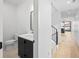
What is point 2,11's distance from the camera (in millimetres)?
2105

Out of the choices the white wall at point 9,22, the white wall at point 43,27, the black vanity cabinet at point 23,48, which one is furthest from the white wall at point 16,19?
the black vanity cabinet at point 23,48

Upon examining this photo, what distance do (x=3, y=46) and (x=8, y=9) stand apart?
Answer: 71cm

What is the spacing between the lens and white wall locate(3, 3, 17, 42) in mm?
2186

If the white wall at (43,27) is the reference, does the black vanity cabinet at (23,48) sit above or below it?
below

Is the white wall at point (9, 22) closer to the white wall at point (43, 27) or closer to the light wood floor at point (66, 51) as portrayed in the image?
the white wall at point (43, 27)

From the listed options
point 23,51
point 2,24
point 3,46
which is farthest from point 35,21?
point 23,51

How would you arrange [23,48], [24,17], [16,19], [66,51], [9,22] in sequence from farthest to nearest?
[66,51], [23,48], [24,17], [16,19], [9,22]

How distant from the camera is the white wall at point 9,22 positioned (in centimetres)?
219

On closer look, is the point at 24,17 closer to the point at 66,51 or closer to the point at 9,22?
the point at 9,22

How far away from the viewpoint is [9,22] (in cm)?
231

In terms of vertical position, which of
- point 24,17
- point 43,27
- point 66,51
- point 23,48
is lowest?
point 66,51

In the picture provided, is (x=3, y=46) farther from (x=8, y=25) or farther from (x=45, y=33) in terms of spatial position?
(x=45, y=33)

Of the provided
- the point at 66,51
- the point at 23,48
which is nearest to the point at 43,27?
the point at 23,48

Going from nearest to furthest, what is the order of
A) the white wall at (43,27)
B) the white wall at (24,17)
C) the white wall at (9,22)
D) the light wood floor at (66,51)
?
the white wall at (9,22), the white wall at (43,27), the white wall at (24,17), the light wood floor at (66,51)
